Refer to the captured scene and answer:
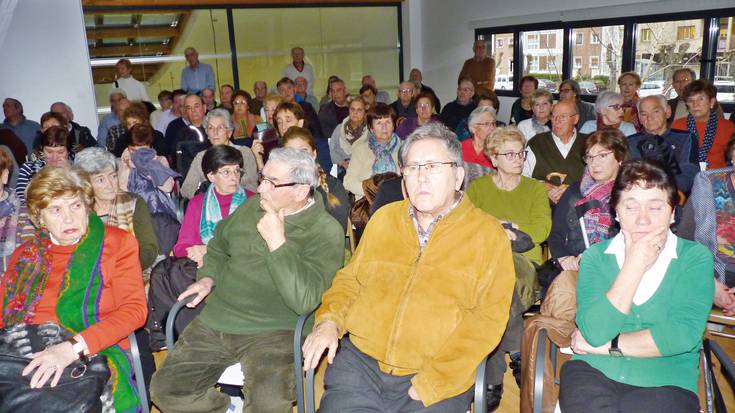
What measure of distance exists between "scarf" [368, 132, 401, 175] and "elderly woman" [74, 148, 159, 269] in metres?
2.00

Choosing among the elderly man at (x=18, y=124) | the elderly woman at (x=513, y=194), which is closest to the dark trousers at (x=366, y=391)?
the elderly woman at (x=513, y=194)

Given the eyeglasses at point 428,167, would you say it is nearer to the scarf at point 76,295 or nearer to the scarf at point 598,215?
the scarf at point 598,215

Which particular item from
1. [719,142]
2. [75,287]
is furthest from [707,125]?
[75,287]

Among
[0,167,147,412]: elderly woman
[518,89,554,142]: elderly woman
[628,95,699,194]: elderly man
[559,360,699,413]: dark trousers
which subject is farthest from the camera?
[518,89,554,142]: elderly woman

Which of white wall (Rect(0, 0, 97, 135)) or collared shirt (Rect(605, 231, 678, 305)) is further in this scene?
white wall (Rect(0, 0, 97, 135))

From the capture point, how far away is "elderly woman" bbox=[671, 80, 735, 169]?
4426 mm

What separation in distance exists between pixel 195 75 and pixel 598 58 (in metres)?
5.54

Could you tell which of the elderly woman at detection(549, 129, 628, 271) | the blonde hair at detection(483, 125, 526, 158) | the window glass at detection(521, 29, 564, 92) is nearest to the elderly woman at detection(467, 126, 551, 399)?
the blonde hair at detection(483, 125, 526, 158)

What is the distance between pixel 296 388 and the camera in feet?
7.07

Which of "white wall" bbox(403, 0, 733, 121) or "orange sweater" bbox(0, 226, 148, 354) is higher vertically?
"white wall" bbox(403, 0, 733, 121)

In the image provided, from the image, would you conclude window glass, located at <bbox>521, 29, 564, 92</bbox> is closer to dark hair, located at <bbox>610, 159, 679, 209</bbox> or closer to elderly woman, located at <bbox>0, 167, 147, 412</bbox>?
dark hair, located at <bbox>610, 159, 679, 209</bbox>

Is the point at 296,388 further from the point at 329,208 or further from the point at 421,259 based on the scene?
the point at 329,208

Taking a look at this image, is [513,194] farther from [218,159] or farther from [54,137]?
[54,137]

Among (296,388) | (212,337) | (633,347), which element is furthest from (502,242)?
(212,337)
